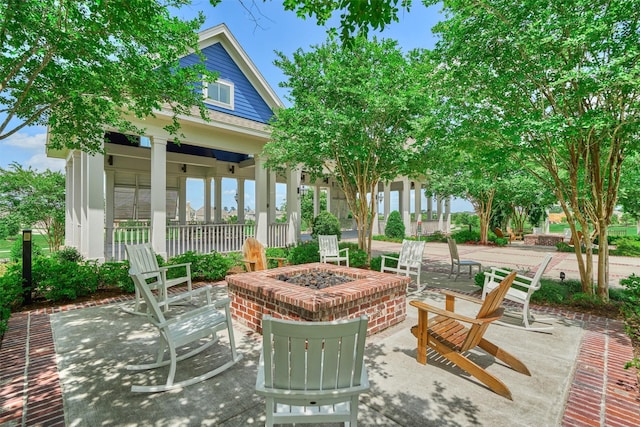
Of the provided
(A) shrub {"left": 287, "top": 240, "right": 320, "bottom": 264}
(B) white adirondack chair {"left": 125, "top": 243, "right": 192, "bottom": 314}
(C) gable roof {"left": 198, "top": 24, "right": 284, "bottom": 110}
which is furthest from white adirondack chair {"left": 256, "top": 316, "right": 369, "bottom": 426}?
(C) gable roof {"left": 198, "top": 24, "right": 284, "bottom": 110}

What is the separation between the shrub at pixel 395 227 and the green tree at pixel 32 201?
1579 centimetres

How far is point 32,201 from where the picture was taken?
12.1 meters

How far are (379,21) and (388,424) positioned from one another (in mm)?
3461

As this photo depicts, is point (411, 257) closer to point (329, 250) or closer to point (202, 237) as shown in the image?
point (329, 250)

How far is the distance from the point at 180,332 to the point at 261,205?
675 cm

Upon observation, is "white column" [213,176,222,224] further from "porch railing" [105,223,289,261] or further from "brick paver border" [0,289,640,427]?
"brick paver border" [0,289,640,427]

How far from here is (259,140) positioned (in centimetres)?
956

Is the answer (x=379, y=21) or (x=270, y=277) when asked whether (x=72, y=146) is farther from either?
(x=379, y=21)

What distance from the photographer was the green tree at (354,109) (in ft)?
21.6

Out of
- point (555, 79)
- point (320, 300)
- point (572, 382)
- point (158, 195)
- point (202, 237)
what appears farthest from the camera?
point (202, 237)

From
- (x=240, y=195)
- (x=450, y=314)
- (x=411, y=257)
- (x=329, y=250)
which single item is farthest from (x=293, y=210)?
(x=450, y=314)

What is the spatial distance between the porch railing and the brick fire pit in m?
4.42

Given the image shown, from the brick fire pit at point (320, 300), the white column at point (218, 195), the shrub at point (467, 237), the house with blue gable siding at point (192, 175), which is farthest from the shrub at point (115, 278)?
the shrub at point (467, 237)

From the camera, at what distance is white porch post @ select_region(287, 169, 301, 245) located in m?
10.4
